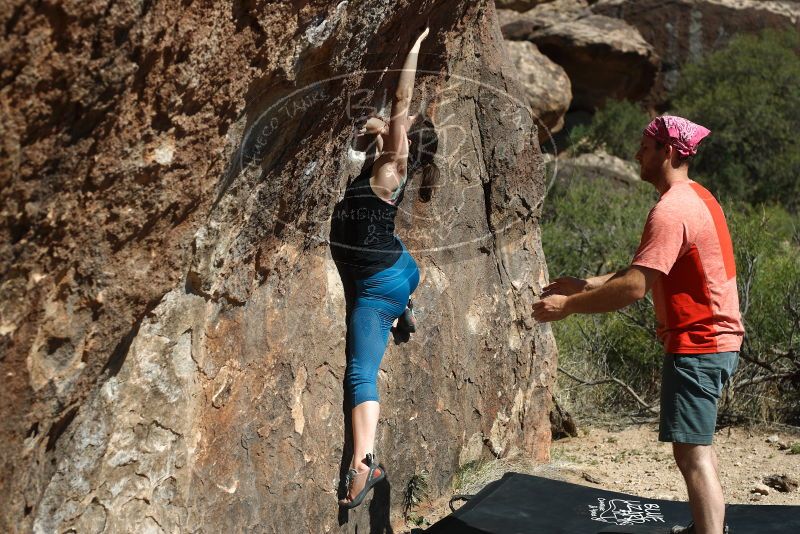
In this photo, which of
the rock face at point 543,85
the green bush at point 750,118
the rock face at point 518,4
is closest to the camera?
the rock face at point 543,85

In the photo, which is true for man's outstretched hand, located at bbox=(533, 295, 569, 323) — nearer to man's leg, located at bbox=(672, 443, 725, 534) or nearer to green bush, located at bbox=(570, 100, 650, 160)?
man's leg, located at bbox=(672, 443, 725, 534)

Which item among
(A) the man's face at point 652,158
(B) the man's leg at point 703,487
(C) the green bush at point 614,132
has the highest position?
(C) the green bush at point 614,132

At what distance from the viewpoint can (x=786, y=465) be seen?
222 inches

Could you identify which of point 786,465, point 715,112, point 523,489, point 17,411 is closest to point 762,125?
point 715,112

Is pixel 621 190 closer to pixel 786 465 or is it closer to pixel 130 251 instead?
pixel 786 465

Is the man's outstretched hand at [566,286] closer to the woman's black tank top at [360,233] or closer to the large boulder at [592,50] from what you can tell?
the woman's black tank top at [360,233]

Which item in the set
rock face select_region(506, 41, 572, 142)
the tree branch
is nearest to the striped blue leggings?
the tree branch

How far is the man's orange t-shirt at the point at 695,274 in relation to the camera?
133 inches

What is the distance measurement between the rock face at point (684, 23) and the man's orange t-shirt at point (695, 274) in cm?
1428

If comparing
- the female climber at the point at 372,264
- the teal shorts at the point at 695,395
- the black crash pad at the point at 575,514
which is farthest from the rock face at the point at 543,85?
the teal shorts at the point at 695,395

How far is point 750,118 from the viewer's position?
14648mm

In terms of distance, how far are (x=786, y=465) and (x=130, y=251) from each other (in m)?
4.24

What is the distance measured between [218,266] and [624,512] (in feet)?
7.32

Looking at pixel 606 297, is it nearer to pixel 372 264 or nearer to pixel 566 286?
pixel 566 286
